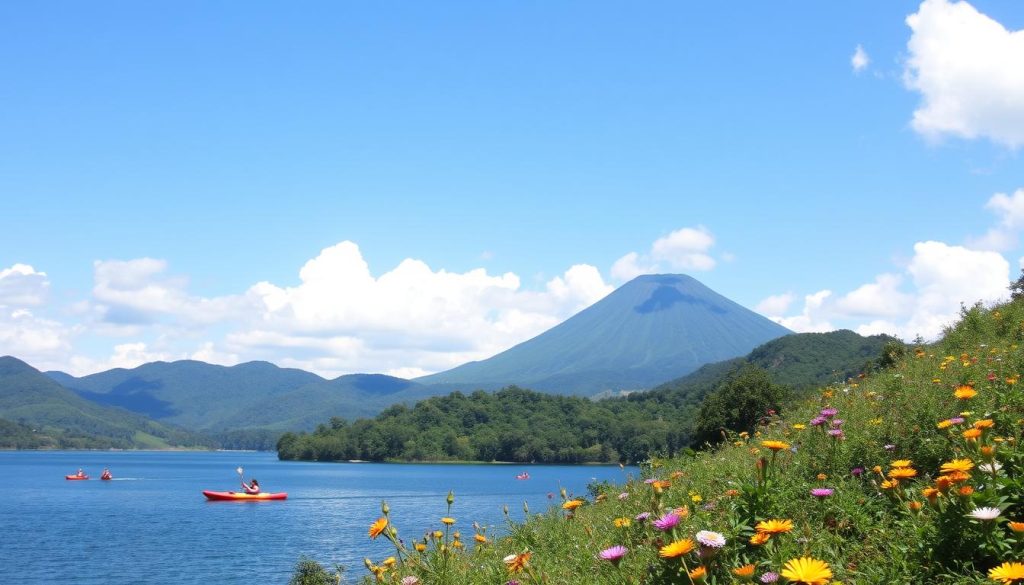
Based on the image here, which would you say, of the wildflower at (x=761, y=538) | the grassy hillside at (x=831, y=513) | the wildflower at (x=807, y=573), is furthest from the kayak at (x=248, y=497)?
the wildflower at (x=807, y=573)

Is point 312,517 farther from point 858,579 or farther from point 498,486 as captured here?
point 858,579

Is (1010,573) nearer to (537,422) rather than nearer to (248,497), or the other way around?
(248,497)

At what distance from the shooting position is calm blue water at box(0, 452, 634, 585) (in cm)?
3634

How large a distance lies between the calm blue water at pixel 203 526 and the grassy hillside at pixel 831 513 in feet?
12.2

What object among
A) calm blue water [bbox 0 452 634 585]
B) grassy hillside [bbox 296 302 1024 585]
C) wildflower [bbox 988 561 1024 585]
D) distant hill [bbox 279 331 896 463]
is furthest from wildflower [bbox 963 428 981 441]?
distant hill [bbox 279 331 896 463]

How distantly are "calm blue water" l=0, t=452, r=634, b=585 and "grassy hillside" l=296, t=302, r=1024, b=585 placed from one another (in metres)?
3.71

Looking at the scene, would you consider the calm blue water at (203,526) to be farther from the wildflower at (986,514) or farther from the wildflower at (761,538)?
the wildflower at (986,514)

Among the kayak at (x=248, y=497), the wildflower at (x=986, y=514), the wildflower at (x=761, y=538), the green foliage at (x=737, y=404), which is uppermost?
the green foliage at (x=737, y=404)

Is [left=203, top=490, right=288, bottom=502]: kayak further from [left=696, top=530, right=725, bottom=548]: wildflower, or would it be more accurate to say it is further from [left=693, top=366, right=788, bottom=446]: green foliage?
[left=696, top=530, right=725, bottom=548]: wildflower

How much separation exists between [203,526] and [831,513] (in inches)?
2207

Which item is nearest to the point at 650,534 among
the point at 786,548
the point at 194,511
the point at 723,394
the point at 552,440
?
the point at 786,548

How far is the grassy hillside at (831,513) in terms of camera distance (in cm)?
385

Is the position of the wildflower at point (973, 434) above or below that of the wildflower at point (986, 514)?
above

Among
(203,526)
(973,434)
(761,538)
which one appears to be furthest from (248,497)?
(973,434)
